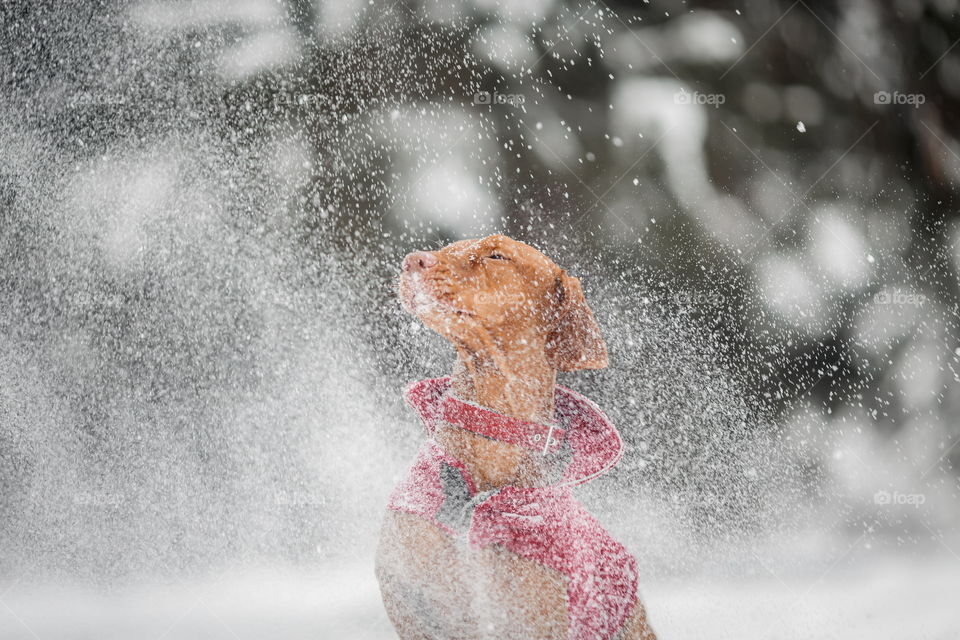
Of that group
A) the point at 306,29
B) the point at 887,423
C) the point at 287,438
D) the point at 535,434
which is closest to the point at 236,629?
the point at 287,438

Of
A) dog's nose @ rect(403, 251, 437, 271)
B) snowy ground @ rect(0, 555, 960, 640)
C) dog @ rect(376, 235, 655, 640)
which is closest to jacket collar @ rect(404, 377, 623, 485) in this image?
dog @ rect(376, 235, 655, 640)

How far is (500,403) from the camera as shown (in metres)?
0.91

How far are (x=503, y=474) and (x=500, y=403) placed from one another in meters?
0.10

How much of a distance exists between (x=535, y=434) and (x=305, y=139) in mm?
1215

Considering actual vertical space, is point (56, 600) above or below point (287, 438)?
below

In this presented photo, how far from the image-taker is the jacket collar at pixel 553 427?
90 centimetres

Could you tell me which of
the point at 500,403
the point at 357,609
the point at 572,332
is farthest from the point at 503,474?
the point at 357,609

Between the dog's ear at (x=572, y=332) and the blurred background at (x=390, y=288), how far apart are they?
771 millimetres

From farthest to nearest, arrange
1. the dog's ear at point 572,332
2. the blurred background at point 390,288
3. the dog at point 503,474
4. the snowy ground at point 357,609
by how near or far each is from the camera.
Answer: the blurred background at point 390,288
the snowy ground at point 357,609
the dog's ear at point 572,332
the dog at point 503,474

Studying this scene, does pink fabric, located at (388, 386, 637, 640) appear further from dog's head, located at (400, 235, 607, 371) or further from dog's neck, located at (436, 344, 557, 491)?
dog's head, located at (400, 235, 607, 371)

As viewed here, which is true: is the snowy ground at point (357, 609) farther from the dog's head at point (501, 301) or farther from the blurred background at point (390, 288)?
the dog's head at point (501, 301)

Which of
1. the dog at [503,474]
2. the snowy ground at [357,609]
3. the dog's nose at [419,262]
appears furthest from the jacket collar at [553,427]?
the snowy ground at [357,609]

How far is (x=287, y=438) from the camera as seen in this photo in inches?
68.5

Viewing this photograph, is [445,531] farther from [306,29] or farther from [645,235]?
[306,29]
